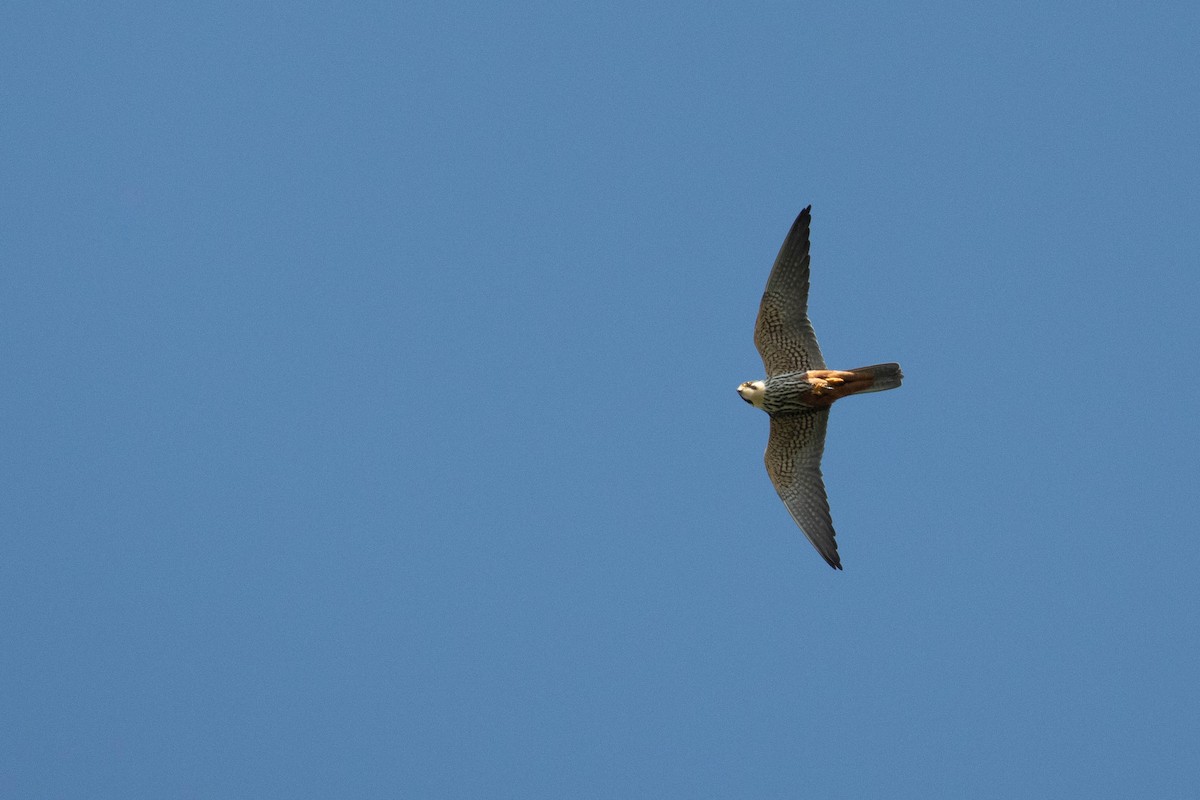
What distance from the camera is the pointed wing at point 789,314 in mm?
12500

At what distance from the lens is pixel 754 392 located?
42.5ft

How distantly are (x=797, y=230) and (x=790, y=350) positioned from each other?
1229 millimetres

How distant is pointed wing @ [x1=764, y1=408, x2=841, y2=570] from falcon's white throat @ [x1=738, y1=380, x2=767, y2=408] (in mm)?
339

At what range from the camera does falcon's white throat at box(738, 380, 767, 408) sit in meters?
12.9

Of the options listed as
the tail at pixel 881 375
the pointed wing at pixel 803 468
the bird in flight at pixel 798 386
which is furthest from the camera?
the pointed wing at pixel 803 468

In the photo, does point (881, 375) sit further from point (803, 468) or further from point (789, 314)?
point (803, 468)

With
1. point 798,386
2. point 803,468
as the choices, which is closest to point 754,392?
point 798,386

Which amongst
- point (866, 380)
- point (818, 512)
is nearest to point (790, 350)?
point (866, 380)

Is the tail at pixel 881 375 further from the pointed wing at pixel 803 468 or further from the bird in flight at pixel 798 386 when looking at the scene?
the pointed wing at pixel 803 468

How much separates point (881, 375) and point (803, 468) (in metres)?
1.47

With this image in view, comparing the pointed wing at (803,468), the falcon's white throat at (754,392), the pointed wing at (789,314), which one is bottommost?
the pointed wing at (803,468)

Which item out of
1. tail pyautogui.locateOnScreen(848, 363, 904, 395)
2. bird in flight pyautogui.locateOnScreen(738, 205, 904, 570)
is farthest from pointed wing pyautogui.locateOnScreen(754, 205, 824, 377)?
tail pyautogui.locateOnScreen(848, 363, 904, 395)

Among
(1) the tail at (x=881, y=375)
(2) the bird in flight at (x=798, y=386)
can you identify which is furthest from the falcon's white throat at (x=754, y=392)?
(1) the tail at (x=881, y=375)

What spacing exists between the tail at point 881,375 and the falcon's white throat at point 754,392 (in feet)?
3.19
